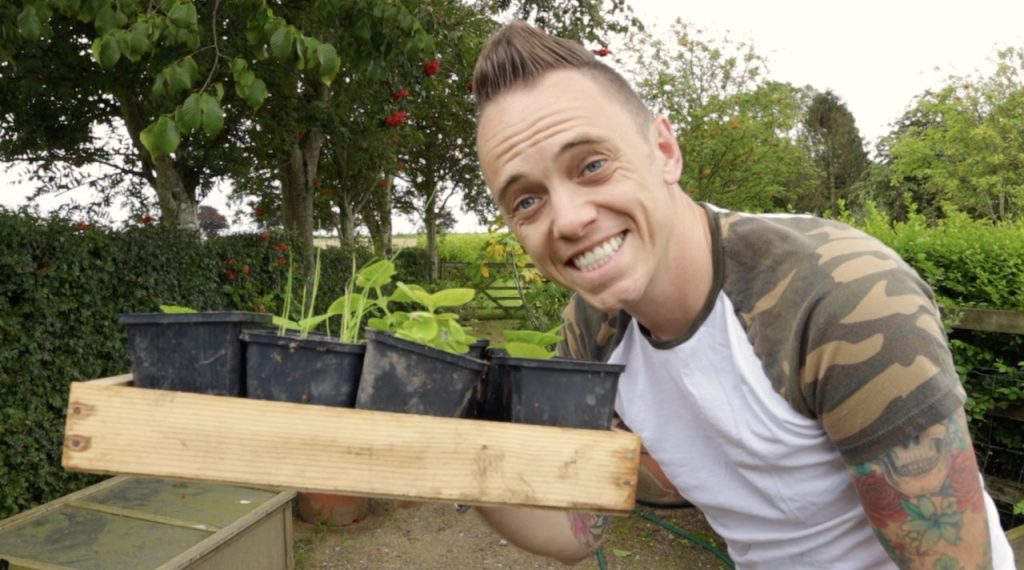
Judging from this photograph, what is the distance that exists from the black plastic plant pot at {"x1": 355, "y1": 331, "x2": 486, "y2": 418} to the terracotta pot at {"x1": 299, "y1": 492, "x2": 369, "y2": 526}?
393 cm

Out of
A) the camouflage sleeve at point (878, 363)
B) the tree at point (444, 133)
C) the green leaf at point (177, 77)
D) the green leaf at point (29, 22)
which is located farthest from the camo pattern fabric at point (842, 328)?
the tree at point (444, 133)

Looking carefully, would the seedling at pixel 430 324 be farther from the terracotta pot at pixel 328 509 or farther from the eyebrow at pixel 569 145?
the terracotta pot at pixel 328 509

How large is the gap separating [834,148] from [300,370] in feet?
115

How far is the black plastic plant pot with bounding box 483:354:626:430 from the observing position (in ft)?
3.87

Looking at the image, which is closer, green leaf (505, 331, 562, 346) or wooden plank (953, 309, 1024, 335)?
green leaf (505, 331, 562, 346)

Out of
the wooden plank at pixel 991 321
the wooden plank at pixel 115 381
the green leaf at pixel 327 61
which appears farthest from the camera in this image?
the wooden plank at pixel 991 321

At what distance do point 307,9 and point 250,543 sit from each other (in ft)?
13.2

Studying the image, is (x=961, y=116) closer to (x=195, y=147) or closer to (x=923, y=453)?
(x=195, y=147)

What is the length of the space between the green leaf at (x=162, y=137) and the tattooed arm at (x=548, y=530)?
1.85m

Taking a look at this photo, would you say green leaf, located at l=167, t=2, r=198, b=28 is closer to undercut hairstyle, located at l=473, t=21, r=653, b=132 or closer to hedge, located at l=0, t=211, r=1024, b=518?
undercut hairstyle, located at l=473, t=21, r=653, b=132

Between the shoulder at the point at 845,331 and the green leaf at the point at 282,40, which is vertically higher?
the green leaf at the point at 282,40

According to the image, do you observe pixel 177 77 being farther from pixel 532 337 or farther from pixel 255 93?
pixel 532 337

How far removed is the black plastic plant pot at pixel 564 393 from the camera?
1.18m

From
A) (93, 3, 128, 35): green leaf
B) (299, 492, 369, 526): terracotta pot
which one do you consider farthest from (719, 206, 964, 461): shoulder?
(299, 492, 369, 526): terracotta pot
